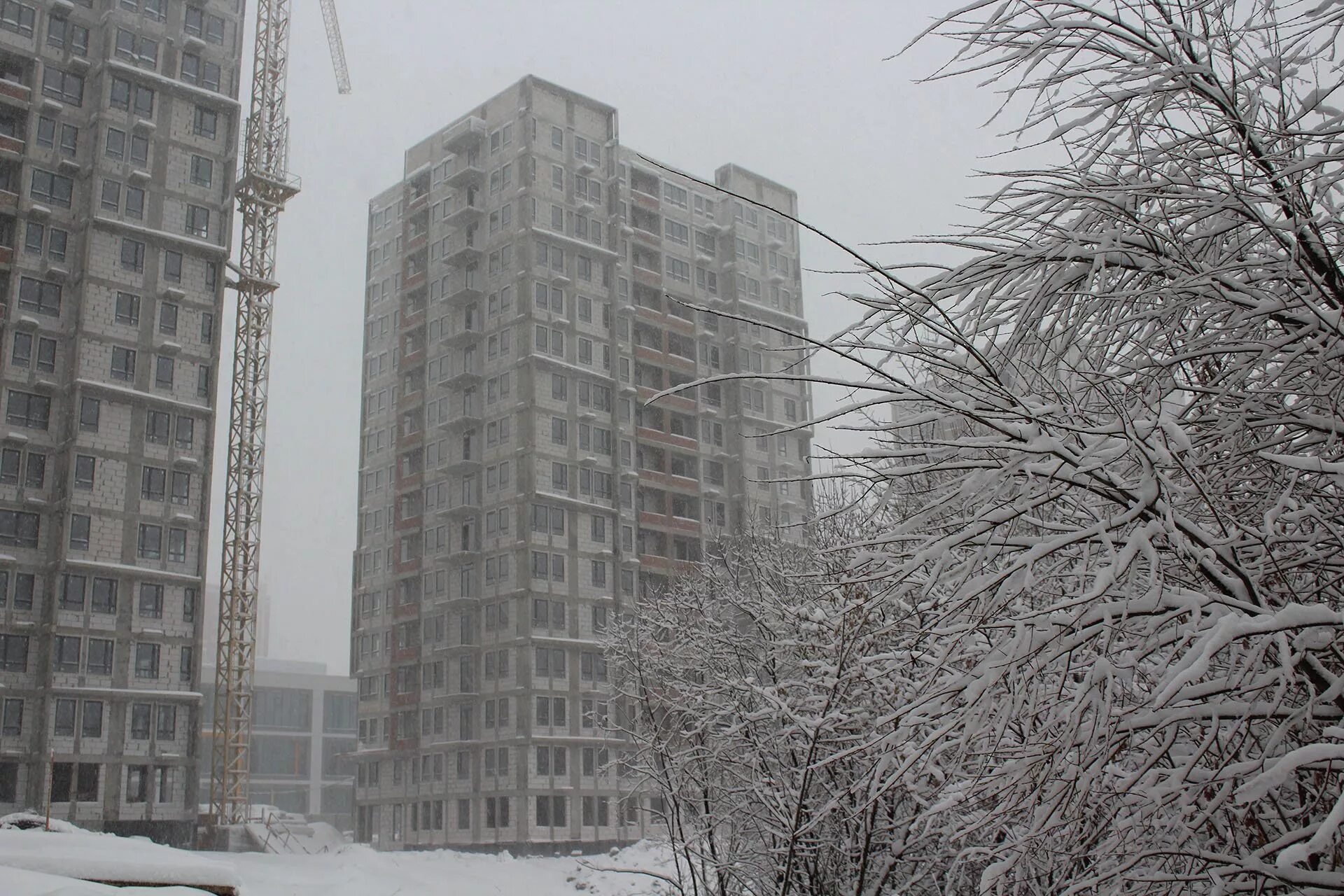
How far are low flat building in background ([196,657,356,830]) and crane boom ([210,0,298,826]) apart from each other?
146 feet

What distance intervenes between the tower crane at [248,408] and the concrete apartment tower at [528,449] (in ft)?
24.7

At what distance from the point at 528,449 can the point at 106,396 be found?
19432 mm

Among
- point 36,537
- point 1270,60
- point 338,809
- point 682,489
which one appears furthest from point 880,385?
point 338,809

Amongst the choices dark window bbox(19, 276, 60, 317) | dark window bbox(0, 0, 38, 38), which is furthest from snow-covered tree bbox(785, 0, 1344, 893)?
dark window bbox(0, 0, 38, 38)

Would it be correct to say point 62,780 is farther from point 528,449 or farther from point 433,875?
point 528,449

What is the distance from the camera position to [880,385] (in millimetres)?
3943

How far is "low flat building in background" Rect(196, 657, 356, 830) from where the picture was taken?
10738 cm

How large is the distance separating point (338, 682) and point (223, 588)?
56.7m

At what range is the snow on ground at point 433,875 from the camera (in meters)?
31.8

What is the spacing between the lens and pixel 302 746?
110125 mm

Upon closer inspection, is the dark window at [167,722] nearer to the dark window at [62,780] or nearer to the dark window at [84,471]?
the dark window at [62,780]

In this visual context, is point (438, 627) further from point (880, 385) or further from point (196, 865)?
point (880, 385)

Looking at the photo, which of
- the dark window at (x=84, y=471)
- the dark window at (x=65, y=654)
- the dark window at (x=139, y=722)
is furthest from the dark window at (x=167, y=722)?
the dark window at (x=84, y=471)

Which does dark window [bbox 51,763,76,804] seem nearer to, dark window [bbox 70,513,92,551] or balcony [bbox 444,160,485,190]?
dark window [bbox 70,513,92,551]
